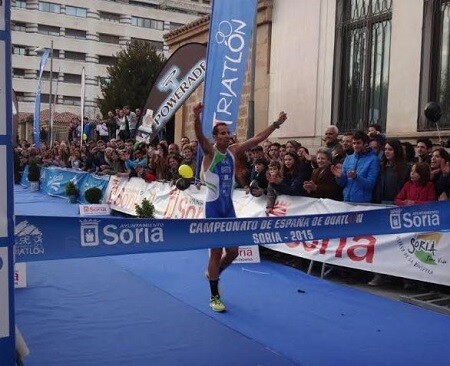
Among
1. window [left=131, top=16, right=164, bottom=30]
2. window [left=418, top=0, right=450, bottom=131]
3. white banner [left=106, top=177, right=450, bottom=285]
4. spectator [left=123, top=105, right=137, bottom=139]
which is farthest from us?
window [left=131, top=16, right=164, bottom=30]

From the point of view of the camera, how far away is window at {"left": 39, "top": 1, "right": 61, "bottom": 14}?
57750 mm

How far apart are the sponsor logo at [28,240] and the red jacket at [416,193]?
180 inches

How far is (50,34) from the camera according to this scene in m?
58.5

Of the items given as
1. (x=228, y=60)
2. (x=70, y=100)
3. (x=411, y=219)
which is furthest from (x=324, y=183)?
(x=70, y=100)

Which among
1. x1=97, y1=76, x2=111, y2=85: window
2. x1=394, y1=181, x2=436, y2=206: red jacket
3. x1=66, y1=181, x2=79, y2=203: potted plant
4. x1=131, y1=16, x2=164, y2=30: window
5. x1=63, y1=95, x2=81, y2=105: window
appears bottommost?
x1=66, y1=181, x2=79, y2=203: potted plant

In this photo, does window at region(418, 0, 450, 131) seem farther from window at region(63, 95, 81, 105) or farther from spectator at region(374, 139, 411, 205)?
window at region(63, 95, 81, 105)

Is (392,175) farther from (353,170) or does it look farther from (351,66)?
(351,66)

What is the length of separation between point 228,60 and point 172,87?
4.32 meters

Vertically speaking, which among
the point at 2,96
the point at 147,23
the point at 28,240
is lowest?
the point at 28,240

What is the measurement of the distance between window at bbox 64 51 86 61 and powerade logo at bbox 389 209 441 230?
5927 centimetres

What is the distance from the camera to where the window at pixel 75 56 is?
195 feet

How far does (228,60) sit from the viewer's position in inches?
376

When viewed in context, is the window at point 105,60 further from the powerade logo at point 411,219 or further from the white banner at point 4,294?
the white banner at point 4,294

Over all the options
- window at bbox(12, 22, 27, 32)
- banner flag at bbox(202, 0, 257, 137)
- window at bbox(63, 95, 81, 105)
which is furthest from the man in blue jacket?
window at bbox(12, 22, 27, 32)
